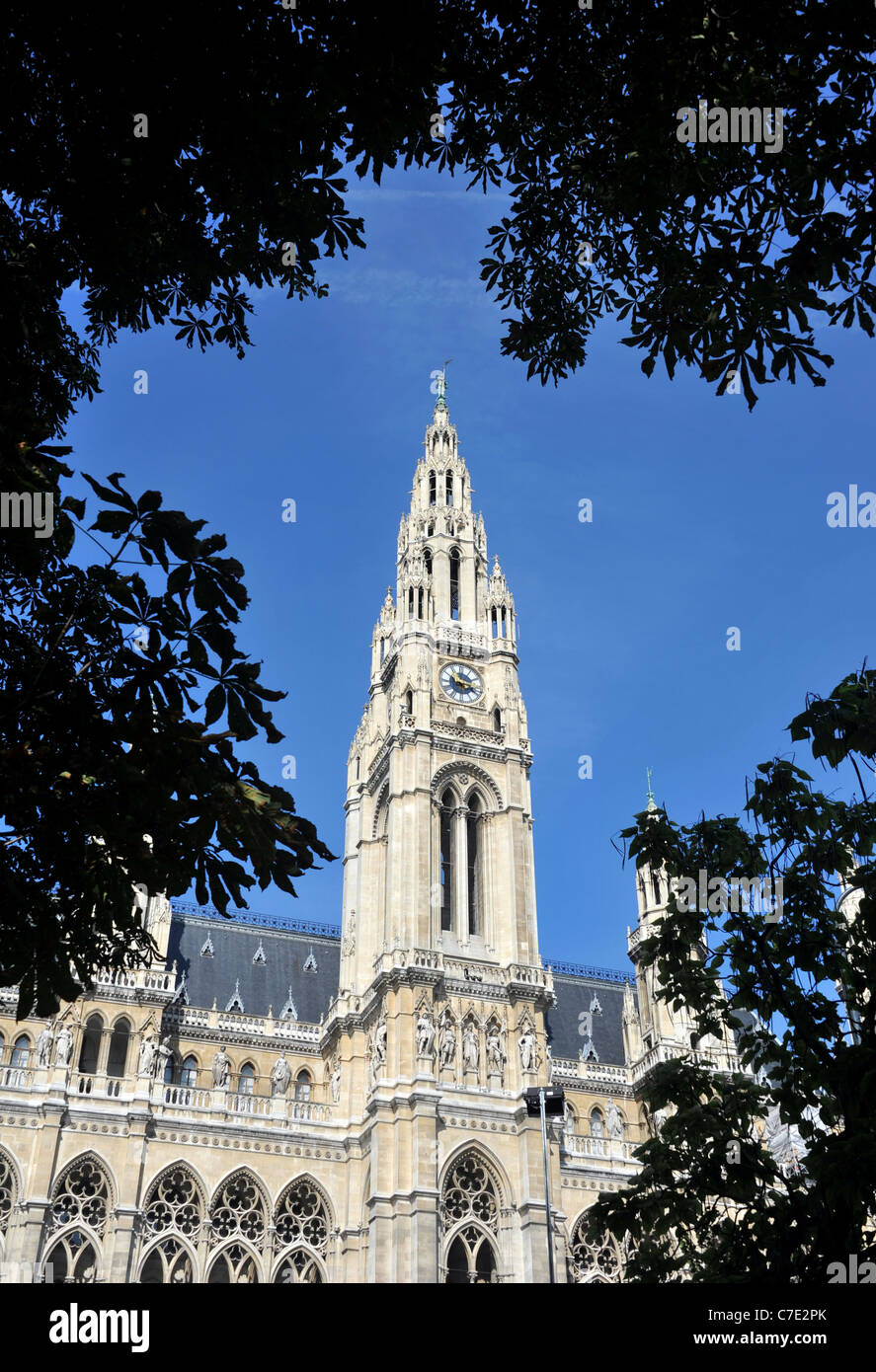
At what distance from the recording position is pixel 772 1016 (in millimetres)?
11680

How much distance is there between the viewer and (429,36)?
25.0 ft

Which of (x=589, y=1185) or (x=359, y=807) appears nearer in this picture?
(x=589, y=1185)

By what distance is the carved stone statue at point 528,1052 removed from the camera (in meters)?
39.2

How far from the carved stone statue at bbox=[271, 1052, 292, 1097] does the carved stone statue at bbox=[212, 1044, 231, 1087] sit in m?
1.69

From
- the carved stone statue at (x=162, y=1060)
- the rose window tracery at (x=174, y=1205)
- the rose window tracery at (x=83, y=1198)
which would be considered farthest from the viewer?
the carved stone statue at (x=162, y=1060)

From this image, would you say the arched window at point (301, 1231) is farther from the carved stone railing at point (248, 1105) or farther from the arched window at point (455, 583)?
the arched window at point (455, 583)

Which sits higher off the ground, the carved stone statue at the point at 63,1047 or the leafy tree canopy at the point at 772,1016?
the carved stone statue at the point at 63,1047

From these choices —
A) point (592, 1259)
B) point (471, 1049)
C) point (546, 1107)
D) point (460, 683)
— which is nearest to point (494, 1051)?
point (471, 1049)

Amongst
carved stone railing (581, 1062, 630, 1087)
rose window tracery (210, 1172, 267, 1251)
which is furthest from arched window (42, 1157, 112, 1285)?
carved stone railing (581, 1062, 630, 1087)

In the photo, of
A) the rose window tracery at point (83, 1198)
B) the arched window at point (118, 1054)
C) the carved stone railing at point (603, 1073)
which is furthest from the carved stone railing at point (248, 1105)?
the carved stone railing at point (603, 1073)

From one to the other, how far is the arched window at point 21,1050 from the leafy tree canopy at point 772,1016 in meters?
31.9

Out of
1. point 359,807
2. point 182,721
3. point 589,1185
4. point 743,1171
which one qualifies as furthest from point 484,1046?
point 182,721
